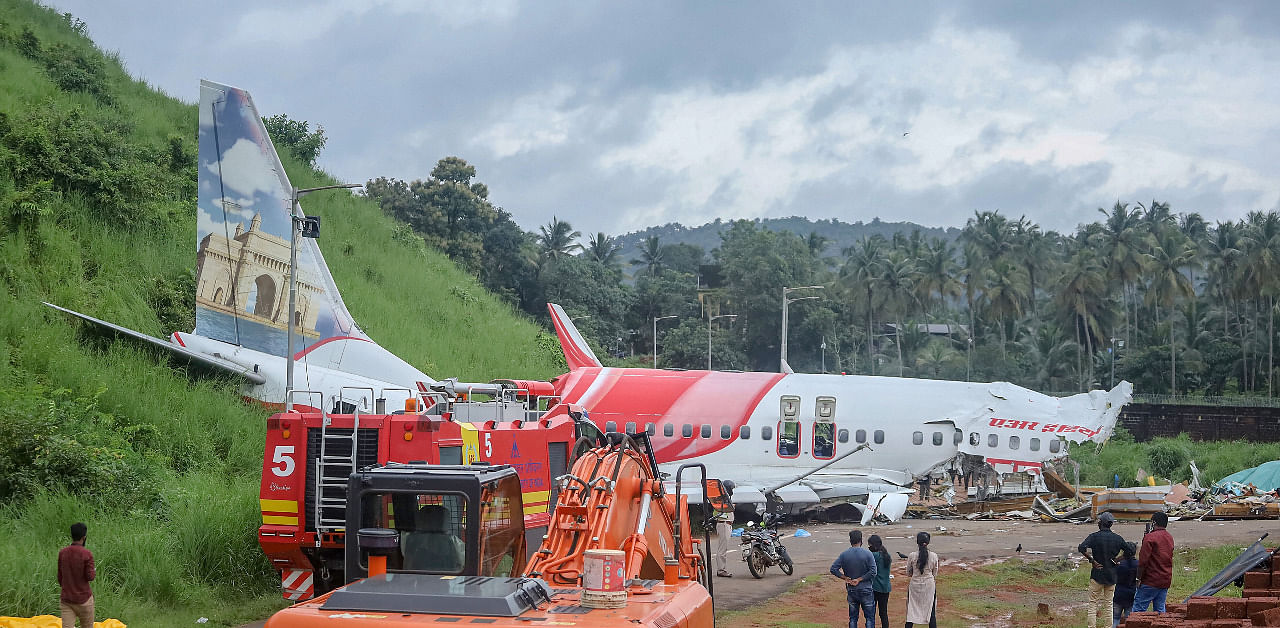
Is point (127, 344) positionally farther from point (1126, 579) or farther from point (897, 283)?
point (897, 283)

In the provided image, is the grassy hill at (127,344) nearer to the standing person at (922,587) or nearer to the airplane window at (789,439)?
the standing person at (922,587)

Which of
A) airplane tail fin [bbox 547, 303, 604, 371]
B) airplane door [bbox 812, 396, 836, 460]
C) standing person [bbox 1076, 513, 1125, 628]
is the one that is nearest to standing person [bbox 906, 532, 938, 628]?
standing person [bbox 1076, 513, 1125, 628]

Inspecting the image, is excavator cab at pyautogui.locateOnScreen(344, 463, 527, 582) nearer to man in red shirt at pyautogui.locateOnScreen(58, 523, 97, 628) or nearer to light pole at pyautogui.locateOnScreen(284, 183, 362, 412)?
man in red shirt at pyautogui.locateOnScreen(58, 523, 97, 628)

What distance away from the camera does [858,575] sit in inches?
477

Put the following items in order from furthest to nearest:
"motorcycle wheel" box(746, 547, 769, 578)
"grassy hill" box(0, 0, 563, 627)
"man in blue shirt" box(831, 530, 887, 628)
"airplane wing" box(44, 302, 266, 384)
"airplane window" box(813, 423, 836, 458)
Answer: "airplane window" box(813, 423, 836, 458) → "airplane wing" box(44, 302, 266, 384) → "motorcycle wheel" box(746, 547, 769, 578) → "grassy hill" box(0, 0, 563, 627) → "man in blue shirt" box(831, 530, 887, 628)

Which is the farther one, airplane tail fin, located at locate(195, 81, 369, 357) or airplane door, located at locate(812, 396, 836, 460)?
airplane door, located at locate(812, 396, 836, 460)

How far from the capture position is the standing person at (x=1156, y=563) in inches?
472

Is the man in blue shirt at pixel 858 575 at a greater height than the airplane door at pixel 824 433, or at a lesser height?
lesser

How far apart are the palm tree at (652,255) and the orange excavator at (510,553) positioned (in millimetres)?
91731

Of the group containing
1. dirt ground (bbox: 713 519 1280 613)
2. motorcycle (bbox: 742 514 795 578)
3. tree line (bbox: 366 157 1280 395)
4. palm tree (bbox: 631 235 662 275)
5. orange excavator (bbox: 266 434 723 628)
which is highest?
palm tree (bbox: 631 235 662 275)

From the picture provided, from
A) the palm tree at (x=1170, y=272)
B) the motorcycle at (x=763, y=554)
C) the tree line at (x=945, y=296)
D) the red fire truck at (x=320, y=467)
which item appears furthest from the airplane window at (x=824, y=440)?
the palm tree at (x=1170, y=272)

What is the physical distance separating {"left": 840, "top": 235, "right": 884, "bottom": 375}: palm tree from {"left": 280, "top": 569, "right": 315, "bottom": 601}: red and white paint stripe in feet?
232

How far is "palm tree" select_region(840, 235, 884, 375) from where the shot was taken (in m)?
81.6

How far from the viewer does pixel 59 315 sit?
74.1 ft
